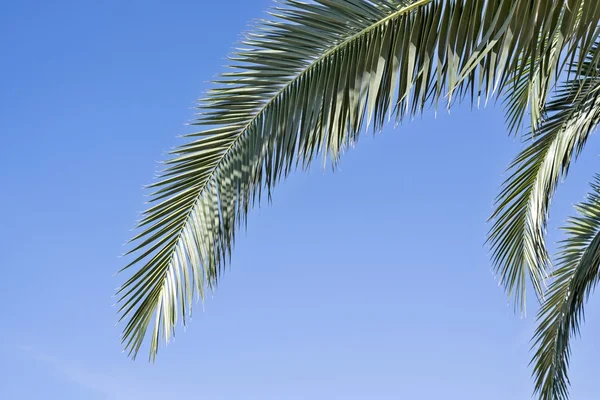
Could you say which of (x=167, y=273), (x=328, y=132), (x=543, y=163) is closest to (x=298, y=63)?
(x=328, y=132)

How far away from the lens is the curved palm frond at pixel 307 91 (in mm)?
2549

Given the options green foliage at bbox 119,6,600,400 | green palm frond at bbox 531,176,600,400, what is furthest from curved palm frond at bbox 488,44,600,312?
green foliage at bbox 119,6,600,400

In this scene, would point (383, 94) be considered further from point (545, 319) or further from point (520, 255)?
point (545, 319)

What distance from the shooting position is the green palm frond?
578 centimetres

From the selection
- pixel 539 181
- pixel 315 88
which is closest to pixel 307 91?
pixel 315 88

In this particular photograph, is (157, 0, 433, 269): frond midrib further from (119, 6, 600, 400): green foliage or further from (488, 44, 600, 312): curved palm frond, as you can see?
(488, 44, 600, 312): curved palm frond

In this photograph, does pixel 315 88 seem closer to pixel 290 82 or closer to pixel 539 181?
pixel 290 82

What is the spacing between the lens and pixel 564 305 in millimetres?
5965

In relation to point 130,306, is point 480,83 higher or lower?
higher

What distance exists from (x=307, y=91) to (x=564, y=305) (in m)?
3.86

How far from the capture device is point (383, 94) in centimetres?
281

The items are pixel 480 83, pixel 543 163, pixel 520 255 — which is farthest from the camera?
pixel 520 255

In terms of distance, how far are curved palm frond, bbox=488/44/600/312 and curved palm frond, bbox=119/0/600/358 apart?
6.00 feet

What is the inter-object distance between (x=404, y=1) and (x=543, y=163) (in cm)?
271
